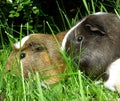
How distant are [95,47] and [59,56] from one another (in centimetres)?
44

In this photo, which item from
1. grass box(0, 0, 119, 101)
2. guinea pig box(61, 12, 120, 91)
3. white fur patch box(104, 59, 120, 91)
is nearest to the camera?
grass box(0, 0, 119, 101)

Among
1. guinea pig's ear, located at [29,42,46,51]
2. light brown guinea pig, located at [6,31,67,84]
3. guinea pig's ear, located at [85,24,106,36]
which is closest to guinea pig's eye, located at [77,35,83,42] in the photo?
guinea pig's ear, located at [85,24,106,36]

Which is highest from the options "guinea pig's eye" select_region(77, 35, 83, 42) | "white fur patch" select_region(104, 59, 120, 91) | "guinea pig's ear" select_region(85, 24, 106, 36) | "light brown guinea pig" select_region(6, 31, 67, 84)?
"guinea pig's ear" select_region(85, 24, 106, 36)

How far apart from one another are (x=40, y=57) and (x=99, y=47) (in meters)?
0.63

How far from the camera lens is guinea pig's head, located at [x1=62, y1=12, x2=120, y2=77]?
4379mm

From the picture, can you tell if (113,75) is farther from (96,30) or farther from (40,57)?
(40,57)

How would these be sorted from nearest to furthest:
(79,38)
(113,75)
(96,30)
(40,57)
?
(113,75), (96,30), (79,38), (40,57)

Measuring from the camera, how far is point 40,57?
470 cm

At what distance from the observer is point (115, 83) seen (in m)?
4.25

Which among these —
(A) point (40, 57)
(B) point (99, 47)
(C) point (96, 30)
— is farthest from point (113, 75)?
(A) point (40, 57)

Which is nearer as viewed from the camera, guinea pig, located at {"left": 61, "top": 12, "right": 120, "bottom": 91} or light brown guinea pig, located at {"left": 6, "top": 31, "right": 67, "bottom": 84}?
guinea pig, located at {"left": 61, "top": 12, "right": 120, "bottom": 91}

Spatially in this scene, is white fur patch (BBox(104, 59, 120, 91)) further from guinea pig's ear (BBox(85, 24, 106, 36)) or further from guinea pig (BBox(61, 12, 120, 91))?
guinea pig's ear (BBox(85, 24, 106, 36))

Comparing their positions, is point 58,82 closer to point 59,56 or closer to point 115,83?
point 59,56

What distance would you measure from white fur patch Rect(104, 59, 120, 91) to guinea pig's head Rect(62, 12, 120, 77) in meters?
0.06
